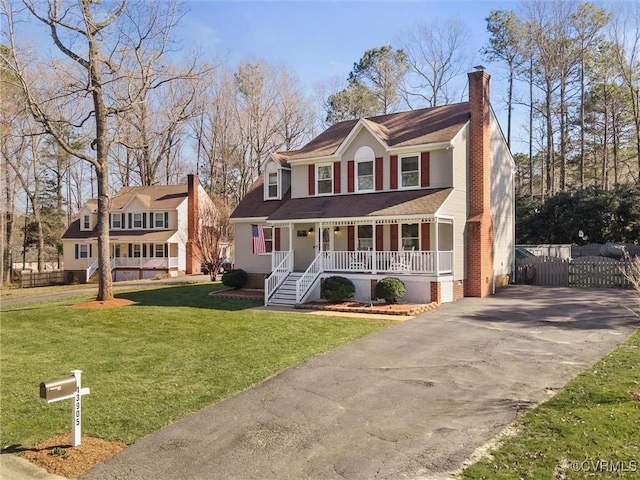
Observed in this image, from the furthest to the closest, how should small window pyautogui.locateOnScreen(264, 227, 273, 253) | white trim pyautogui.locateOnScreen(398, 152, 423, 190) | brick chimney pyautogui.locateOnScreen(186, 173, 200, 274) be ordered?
brick chimney pyautogui.locateOnScreen(186, 173, 200, 274) < small window pyautogui.locateOnScreen(264, 227, 273, 253) < white trim pyautogui.locateOnScreen(398, 152, 423, 190)

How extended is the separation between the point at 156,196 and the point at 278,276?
2427cm

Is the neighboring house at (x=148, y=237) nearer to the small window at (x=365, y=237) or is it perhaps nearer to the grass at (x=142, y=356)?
the grass at (x=142, y=356)

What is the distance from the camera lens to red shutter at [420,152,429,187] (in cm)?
1966

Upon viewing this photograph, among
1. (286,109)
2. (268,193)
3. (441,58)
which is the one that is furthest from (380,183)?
(286,109)

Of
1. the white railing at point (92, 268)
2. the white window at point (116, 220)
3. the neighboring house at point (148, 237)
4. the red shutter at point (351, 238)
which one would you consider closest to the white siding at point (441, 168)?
the red shutter at point (351, 238)

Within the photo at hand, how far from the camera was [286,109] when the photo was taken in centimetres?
4475

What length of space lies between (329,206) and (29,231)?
41140 millimetres

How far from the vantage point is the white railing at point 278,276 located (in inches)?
764

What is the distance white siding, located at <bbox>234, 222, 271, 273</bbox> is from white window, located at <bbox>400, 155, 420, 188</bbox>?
302 inches

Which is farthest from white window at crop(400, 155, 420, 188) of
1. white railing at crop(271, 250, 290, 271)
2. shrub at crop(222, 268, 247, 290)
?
shrub at crop(222, 268, 247, 290)

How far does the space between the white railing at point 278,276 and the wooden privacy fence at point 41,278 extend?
86.3 ft

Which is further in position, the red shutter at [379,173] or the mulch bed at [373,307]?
the red shutter at [379,173]

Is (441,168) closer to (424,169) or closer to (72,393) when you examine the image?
(424,169)

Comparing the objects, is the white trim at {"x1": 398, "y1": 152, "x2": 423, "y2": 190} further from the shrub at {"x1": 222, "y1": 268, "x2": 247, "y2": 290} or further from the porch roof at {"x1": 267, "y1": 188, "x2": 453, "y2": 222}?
the shrub at {"x1": 222, "y1": 268, "x2": 247, "y2": 290}
